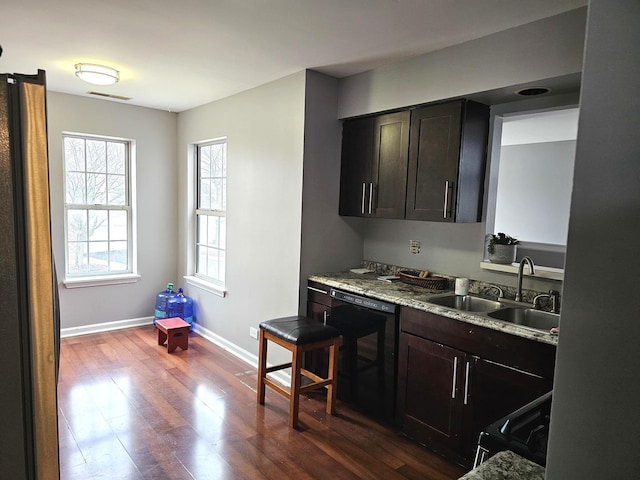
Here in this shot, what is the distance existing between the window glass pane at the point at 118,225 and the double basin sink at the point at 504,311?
3.68m

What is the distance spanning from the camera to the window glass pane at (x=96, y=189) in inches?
182

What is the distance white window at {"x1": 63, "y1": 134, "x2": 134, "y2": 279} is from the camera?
178 inches

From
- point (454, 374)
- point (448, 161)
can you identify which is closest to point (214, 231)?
point (448, 161)

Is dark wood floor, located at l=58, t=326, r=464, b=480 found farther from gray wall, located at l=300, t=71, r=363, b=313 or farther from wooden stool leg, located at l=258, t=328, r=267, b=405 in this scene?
gray wall, located at l=300, t=71, r=363, b=313

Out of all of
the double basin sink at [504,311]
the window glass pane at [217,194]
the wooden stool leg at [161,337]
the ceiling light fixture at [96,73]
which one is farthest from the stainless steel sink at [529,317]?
the ceiling light fixture at [96,73]

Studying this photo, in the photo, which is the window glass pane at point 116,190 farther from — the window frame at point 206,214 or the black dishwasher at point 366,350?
the black dishwasher at point 366,350

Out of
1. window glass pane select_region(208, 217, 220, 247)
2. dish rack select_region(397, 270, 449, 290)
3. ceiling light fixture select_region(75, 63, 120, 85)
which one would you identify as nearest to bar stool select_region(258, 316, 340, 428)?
dish rack select_region(397, 270, 449, 290)

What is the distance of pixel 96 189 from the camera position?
4668 mm

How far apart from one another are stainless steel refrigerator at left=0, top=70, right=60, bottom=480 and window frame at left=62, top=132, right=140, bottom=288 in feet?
12.6

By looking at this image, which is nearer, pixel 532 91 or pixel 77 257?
pixel 532 91

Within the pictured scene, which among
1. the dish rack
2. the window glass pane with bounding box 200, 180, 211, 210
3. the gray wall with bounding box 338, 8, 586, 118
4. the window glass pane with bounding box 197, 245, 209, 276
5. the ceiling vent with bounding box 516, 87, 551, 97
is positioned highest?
the gray wall with bounding box 338, 8, 586, 118

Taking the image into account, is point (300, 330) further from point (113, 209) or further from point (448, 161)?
point (113, 209)

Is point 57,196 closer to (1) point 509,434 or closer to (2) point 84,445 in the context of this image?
(2) point 84,445

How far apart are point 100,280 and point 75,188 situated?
Answer: 3.32 ft
